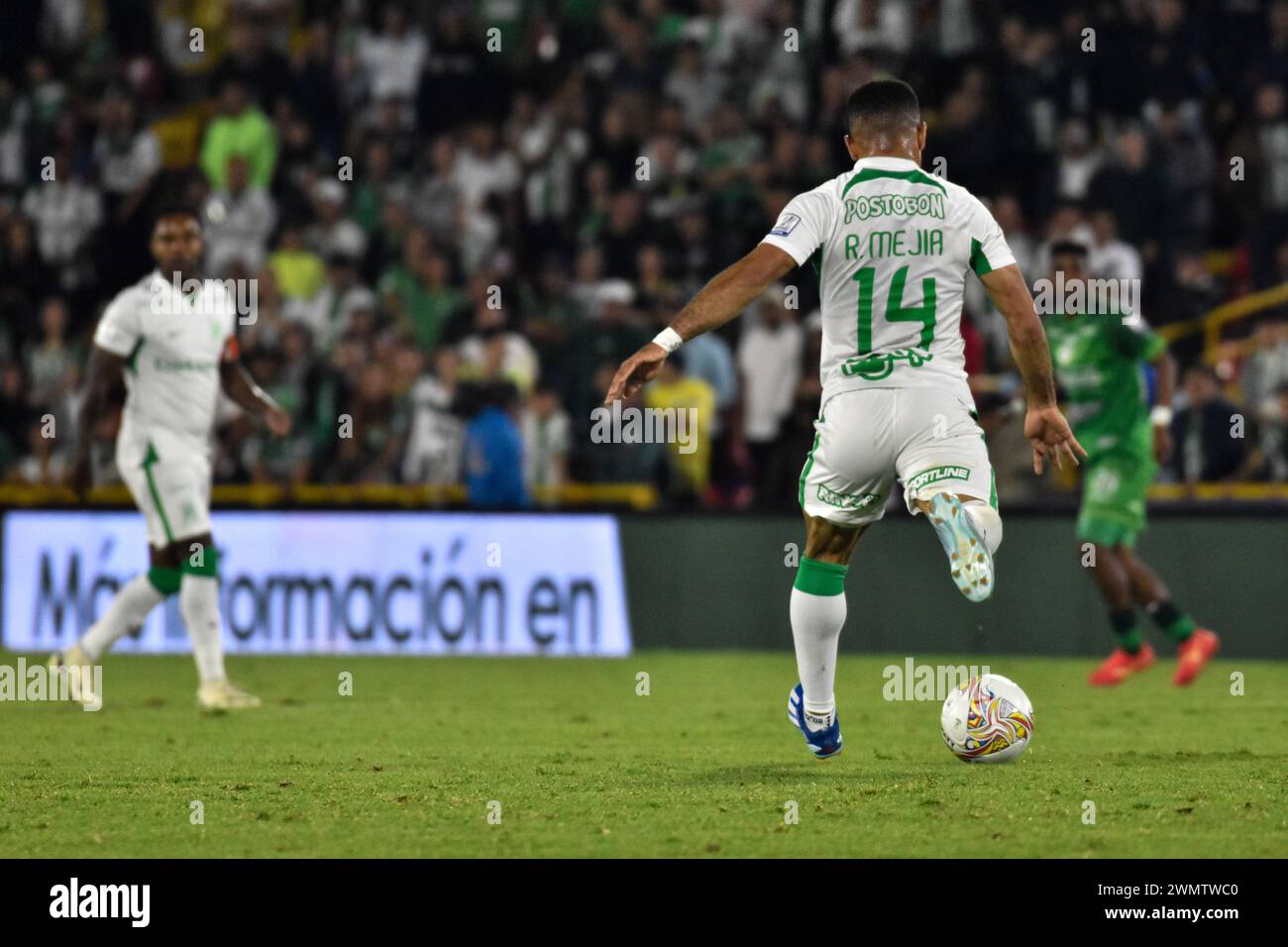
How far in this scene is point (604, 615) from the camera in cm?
1559

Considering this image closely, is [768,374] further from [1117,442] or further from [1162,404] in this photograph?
[1162,404]

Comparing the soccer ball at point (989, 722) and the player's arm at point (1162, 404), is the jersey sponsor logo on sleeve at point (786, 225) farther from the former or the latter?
the player's arm at point (1162, 404)

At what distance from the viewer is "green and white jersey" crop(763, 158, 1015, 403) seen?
783 centimetres

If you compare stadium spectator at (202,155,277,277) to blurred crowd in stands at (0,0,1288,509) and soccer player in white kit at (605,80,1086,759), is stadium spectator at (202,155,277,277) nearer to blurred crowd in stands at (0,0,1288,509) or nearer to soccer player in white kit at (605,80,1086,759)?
blurred crowd in stands at (0,0,1288,509)

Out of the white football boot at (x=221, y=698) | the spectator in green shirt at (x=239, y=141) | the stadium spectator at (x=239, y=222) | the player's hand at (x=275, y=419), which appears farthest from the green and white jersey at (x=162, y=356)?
the spectator in green shirt at (x=239, y=141)

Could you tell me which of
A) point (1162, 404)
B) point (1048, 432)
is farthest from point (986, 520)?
point (1162, 404)

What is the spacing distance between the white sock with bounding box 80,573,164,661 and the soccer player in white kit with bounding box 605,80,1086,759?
448cm

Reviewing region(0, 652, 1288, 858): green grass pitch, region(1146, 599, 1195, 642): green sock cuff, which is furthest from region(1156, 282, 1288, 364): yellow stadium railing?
region(1146, 599, 1195, 642): green sock cuff

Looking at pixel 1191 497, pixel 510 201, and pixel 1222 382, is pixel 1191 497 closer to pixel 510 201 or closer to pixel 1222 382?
pixel 1222 382

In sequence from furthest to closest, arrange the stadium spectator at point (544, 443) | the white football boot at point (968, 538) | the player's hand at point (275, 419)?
the stadium spectator at point (544, 443), the player's hand at point (275, 419), the white football boot at point (968, 538)

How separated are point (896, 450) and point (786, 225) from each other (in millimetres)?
909

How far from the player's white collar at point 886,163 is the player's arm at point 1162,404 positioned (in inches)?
195

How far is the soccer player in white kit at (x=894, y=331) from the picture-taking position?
765 centimetres

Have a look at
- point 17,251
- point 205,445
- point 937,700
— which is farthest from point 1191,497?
point 17,251
